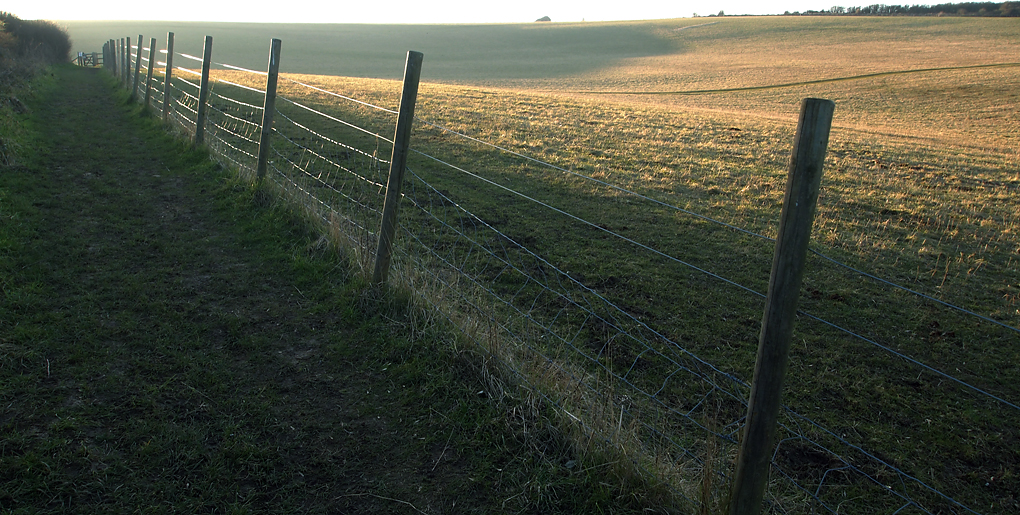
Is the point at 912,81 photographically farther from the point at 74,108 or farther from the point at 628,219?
the point at 74,108

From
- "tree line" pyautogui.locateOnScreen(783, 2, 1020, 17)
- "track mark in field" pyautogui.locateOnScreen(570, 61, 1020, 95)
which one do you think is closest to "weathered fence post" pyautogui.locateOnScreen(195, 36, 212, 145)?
"track mark in field" pyautogui.locateOnScreen(570, 61, 1020, 95)

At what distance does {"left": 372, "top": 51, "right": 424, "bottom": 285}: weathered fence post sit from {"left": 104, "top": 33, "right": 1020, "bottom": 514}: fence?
61 mm

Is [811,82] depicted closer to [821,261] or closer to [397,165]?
[821,261]

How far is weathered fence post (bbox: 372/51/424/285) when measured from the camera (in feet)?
14.5

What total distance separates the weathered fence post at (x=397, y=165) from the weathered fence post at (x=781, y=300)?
2807mm

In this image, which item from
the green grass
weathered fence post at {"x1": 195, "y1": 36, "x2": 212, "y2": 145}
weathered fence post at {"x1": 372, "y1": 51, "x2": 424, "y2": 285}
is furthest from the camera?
weathered fence post at {"x1": 195, "y1": 36, "x2": 212, "y2": 145}

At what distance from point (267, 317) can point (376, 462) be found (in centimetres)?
193

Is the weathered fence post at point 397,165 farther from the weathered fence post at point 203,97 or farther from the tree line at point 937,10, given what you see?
the tree line at point 937,10

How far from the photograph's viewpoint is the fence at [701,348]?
3488mm

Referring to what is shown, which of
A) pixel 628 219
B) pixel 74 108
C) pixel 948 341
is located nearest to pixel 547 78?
pixel 74 108

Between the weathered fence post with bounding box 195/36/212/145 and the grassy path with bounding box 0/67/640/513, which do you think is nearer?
the grassy path with bounding box 0/67/640/513

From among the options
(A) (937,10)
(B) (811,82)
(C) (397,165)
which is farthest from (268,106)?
(A) (937,10)

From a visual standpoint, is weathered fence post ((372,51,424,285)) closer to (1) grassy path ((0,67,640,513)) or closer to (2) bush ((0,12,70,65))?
(1) grassy path ((0,67,640,513))

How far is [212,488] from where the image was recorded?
2891mm
